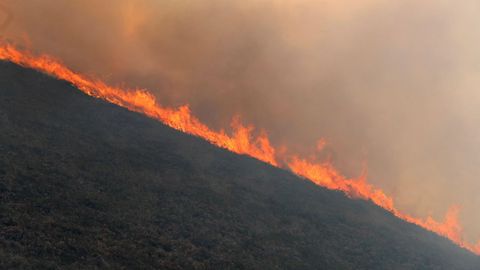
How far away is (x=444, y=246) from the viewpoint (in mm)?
41469

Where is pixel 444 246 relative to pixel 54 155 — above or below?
above

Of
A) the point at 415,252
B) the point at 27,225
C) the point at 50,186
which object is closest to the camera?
the point at 27,225

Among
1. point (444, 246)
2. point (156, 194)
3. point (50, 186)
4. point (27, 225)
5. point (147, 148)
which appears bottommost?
point (27, 225)

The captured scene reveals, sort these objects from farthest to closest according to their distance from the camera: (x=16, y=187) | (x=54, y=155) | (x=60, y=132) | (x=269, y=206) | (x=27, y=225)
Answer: (x=269, y=206) → (x=60, y=132) → (x=54, y=155) → (x=16, y=187) → (x=27, y=225)

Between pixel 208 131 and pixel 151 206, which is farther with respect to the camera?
pixel 208 131

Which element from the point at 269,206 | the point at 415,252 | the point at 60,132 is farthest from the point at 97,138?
the point at 415,252

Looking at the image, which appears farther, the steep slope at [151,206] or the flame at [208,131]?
the flame at [208,131]

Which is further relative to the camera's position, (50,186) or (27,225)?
(50,186)

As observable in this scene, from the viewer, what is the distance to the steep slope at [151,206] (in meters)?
18.8

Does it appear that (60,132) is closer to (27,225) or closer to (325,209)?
(27,225)

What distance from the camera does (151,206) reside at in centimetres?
2461

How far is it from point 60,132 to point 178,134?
11779 mm

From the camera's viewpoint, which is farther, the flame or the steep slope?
the flame

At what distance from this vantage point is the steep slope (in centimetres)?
1878
